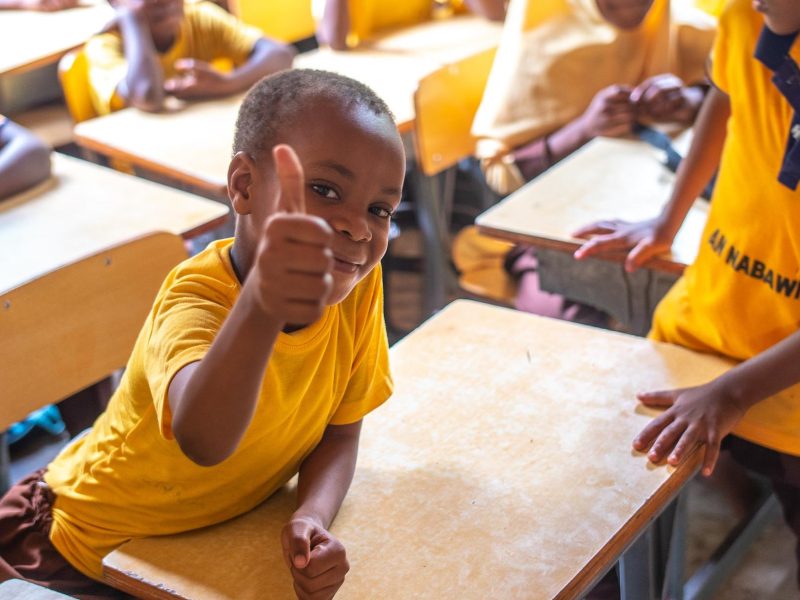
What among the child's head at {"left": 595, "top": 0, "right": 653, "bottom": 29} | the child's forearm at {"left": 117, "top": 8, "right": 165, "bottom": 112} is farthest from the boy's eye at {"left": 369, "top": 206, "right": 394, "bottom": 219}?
the child's forearm at {"left": 117, "top": 8, "right": 165, "bottom": 112}

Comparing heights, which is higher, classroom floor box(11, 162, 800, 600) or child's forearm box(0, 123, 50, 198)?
child's forearm box(0, 123, 50, 198)

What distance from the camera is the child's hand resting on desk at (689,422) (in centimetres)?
127

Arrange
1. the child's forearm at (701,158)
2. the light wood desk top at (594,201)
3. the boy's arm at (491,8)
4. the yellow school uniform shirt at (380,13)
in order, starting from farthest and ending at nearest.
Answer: the boy's arm at (491,8)
the yellow school uniform shirt at (380,13)
the light wood desk top at (594,201)
the child's forearm at (701,158)

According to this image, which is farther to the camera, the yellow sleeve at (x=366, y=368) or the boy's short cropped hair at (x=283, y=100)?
the yellow sleeve at (x=366, y=368)

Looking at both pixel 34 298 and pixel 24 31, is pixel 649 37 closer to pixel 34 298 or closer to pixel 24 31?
pixel 34 298

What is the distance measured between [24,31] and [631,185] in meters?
2.37

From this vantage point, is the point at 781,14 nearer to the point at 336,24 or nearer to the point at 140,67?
the point at 140,67

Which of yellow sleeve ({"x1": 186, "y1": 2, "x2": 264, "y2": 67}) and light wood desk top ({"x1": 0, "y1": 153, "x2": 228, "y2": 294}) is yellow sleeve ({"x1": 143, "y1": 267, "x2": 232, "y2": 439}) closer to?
light wood desk top ({"x1": 0, "y1": 153, "x2": 228, "y2": 294})

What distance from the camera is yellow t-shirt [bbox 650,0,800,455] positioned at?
145 centimetres

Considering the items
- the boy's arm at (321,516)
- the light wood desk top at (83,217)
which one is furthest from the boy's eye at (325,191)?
the light wood desk top at (83,217)

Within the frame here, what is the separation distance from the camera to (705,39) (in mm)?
2723

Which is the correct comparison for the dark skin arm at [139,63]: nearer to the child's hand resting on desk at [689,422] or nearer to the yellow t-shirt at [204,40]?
the yellow t-shirt at [204,40]

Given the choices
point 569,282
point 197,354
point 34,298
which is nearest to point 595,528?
point 197,354

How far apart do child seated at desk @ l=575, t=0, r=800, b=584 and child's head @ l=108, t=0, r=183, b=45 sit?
198 cm
